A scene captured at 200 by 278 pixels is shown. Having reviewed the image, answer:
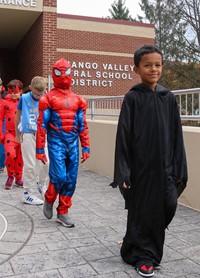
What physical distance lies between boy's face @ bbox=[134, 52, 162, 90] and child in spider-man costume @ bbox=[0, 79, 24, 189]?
3.84 meters

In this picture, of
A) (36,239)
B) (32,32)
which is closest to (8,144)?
(36,239)

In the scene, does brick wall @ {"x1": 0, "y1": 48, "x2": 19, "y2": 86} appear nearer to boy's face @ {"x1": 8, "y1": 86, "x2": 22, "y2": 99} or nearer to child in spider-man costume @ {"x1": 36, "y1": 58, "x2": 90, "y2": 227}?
boy's face @ {"x1": 8, "y1": 86, "x2": 22, "y2": 99}

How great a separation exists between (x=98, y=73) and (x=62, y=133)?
Result: 58.5ft

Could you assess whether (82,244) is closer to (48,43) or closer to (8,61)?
(48,43)

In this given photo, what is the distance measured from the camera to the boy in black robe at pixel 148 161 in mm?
3109

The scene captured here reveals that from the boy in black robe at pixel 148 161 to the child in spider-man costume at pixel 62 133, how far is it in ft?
4.28

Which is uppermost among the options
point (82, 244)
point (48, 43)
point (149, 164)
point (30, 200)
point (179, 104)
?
point (48, 43)

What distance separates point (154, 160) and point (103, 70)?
19466 millimetres

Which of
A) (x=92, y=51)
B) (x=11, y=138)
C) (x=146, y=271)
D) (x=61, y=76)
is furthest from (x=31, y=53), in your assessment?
(x=146, y=271)

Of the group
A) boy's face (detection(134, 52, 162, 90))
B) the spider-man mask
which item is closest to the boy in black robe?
boy's face (detection(134, 52, 162, 90))

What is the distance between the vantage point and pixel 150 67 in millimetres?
3145

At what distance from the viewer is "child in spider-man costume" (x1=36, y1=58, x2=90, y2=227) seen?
4.32 metres

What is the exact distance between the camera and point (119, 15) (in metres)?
53.7

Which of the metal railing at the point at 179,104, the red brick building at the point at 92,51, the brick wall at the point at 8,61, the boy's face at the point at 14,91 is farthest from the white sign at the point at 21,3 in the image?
the brick wall at the point at 8,61
